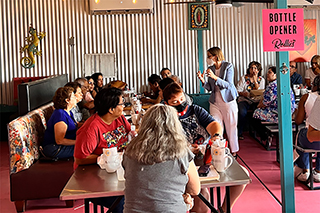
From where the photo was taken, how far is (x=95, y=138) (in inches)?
131

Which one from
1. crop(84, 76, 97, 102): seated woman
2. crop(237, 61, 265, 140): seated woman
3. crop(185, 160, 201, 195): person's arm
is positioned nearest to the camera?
crop(185, 160, 201, 195): person's arm

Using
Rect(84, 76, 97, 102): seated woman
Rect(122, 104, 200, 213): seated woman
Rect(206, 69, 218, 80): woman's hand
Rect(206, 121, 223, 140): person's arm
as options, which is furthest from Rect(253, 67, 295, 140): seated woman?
Rect(122, 104, 200, 213): seated woman

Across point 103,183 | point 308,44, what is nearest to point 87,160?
point 103,183

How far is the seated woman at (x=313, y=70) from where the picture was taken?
8.84m

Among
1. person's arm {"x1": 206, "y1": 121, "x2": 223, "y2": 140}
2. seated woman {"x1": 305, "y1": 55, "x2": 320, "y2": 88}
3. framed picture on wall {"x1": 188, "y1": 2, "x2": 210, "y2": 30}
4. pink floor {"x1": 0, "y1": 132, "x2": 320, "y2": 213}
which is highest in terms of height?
framed picture on wall {"x1": 188, "y1": 2, "x2": 210, "y2": 30}

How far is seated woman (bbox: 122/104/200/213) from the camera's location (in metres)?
2.29

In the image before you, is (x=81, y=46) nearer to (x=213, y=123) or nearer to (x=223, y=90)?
(x=223, y=90)

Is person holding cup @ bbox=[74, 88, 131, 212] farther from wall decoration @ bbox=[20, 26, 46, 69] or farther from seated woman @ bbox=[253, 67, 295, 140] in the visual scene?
wall decoration @ bbox=[20, 26, 46, 69]

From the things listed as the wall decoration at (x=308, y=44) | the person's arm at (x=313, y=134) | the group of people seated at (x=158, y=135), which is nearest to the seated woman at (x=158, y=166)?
the group of people seated at (x=158, y=135)

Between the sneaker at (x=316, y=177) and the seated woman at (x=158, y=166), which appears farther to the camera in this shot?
the sneaker at (x=316, y=177)

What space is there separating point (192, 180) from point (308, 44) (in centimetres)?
821

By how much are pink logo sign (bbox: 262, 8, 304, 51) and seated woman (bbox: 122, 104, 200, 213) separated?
1359 millimetres

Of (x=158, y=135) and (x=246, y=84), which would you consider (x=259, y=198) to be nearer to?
(x=158, y=135)

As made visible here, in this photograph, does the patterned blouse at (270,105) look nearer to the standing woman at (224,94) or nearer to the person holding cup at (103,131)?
the standing woman at (224,94)
